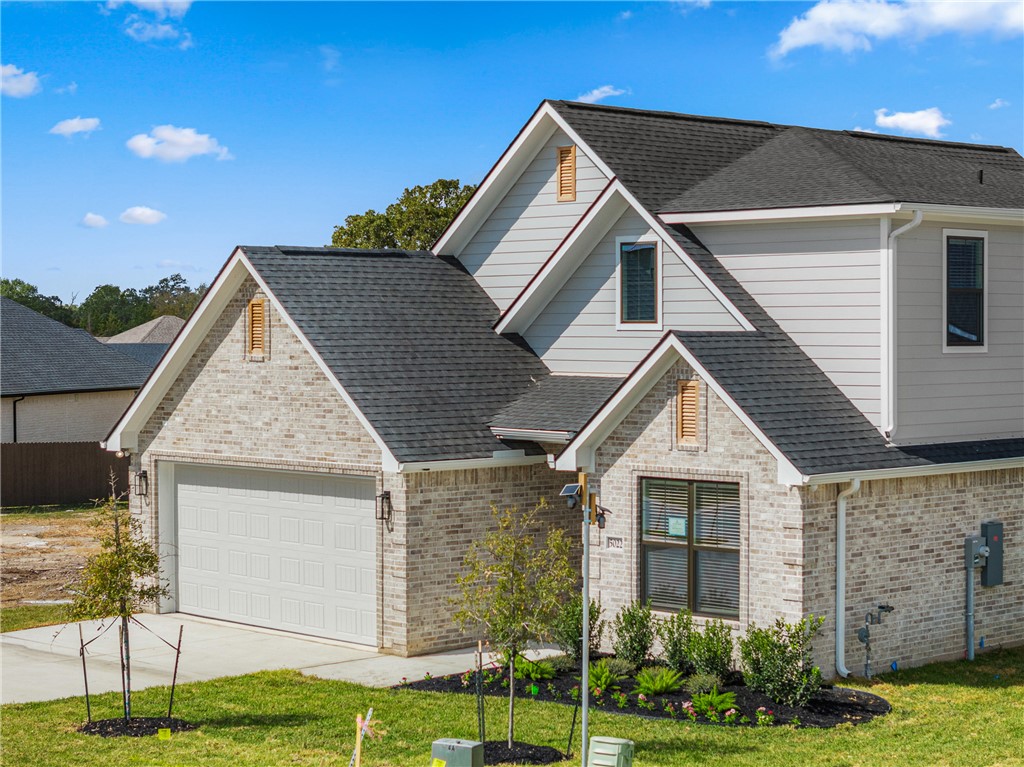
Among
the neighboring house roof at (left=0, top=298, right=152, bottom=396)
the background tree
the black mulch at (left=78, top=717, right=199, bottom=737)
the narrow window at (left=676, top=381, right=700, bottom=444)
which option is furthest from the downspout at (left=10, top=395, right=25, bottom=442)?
the narrow window at (left=676, top=381, right=700, bottom=444)

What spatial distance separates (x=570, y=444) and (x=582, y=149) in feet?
18.9

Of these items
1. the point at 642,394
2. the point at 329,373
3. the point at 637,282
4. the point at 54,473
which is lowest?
the point at 54,473

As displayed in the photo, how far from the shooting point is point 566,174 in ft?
72.2

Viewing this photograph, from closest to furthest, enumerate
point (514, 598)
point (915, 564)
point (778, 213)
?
point (514, 598)
point (915, 564)
point (778, 213)

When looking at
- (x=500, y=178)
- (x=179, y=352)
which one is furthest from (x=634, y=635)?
(x=179, y=352)

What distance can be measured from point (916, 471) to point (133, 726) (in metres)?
9.65

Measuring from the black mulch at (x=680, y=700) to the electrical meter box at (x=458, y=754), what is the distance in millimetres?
3270

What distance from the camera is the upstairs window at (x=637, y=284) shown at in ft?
66.1

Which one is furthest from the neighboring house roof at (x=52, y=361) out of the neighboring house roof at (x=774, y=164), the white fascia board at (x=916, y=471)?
the white fascia board at (x=916, y=471)

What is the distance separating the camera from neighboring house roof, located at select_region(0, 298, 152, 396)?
4312 centimetres

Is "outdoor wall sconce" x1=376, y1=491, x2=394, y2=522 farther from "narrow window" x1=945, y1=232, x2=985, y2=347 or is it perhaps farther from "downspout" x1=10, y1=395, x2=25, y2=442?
"downspout" x1=10, y1=395, x2=25, y2=442

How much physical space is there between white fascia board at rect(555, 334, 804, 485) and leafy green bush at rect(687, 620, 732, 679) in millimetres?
1956

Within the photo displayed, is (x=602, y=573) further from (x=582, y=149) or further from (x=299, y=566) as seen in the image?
(x=582, y=149)

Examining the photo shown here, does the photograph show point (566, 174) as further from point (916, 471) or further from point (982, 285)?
point (916, 471)
